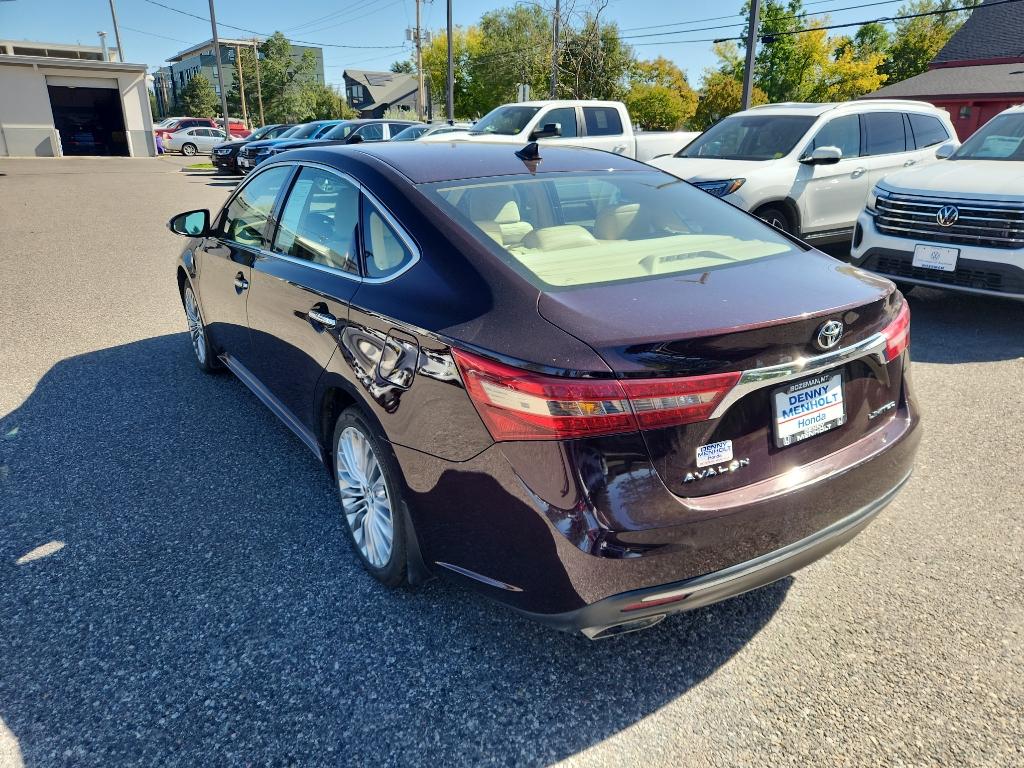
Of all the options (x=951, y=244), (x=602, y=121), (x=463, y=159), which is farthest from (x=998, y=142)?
(x=602, y=121)

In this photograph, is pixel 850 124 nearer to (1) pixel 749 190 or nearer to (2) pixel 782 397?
(1) pixel 749 190

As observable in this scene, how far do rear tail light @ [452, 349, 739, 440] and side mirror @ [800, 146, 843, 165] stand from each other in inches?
A: 270

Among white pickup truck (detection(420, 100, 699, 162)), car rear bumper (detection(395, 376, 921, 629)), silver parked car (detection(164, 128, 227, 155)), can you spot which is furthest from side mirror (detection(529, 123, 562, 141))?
silver parked car (detection(164, 128, 227, 155))

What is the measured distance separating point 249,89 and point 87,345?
76.6 metres

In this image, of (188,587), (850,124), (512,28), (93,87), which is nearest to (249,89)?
(512,28)

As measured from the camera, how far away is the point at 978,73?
32.9 m

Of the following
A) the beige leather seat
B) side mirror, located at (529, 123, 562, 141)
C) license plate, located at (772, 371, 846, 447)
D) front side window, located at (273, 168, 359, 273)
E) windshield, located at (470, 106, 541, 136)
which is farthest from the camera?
windshield, located at (470, 106, 541, 136)

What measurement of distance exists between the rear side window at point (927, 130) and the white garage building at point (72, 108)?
1340 inches

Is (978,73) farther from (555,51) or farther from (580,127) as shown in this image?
(580,127)

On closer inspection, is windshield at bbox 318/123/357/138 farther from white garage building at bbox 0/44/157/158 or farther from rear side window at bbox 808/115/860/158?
white garage building at bbox 0/44/157/158

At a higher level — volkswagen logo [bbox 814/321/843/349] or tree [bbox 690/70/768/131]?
tree [bbox 690/70/768/131]

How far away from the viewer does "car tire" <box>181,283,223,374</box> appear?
5027 millimetres

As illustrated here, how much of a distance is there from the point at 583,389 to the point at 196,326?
13.7 ft

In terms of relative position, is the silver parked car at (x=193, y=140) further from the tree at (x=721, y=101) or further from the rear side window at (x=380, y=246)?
the rear side window at (x=380, y=246)
